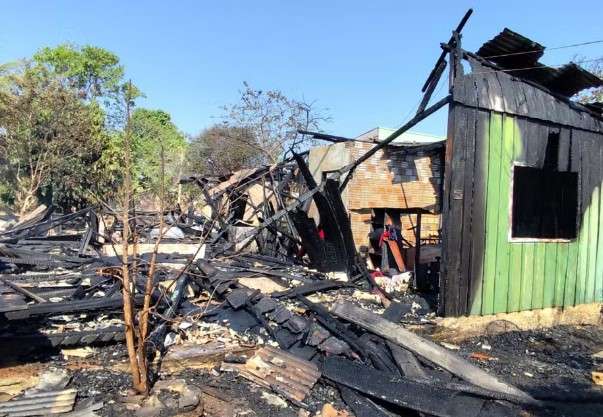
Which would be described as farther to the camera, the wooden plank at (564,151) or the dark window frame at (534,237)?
the wooden plank at (564,151)

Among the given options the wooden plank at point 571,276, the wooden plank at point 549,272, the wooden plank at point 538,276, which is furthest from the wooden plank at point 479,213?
the wooden plank at point 571,276

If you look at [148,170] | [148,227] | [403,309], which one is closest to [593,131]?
[403,309]

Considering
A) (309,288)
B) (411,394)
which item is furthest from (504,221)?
(411,394)

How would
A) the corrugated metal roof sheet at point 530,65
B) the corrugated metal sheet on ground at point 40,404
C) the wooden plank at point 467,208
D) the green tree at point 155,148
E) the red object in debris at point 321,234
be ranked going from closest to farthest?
the corrugated metal sheet on ground at point 40,404 → the wooden plank at point 467,208 → the corrugated metal roof sheet at point 530,65 → the red object in debris at point 321,234 → the green tree at point 155,148

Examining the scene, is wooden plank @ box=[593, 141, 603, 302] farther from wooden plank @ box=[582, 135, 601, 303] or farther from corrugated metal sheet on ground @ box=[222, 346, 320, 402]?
corrugated metal sheet on ground @ box=[222, 346, 320, 402]

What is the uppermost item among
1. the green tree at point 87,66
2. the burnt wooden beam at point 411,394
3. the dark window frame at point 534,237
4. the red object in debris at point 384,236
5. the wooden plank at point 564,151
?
the green tree at point 87,66

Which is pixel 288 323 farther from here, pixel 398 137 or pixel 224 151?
pixel 224 151

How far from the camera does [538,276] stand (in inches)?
295

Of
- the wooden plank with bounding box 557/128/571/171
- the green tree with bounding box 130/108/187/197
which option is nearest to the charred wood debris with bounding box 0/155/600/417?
the wooden plank with bounding box 557/128/571/171

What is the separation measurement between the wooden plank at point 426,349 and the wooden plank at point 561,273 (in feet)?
11.4

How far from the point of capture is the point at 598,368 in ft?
19.8

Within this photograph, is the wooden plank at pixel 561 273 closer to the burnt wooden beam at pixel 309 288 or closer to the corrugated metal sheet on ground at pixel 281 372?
the burnt wooden beam at pixel 309 288

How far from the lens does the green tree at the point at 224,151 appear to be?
26.5 meters

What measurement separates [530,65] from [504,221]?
2.52m
